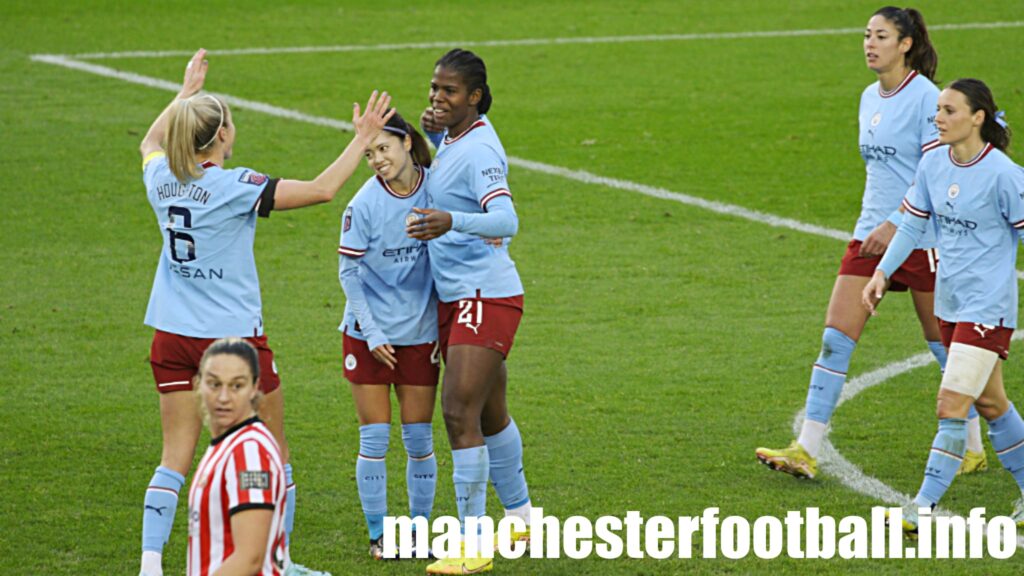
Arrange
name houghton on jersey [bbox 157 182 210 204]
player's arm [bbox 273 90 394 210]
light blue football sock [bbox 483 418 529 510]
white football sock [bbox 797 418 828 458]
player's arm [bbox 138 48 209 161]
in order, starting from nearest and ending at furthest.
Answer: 1. player's arm [bbox 273 90 394 210]
2. name houghton on jersey [bbox 157 182 210 204]
3. player's arm [bbox 138 48 209 161]
4. light blue football sock [bbox 483 418 529 510]
5. white football sock [bbox 797 418 828 458]

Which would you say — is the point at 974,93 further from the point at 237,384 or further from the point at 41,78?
the point at 41,78

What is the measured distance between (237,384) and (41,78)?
53.7 feet

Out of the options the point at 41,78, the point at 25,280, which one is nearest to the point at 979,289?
the point at 25,280

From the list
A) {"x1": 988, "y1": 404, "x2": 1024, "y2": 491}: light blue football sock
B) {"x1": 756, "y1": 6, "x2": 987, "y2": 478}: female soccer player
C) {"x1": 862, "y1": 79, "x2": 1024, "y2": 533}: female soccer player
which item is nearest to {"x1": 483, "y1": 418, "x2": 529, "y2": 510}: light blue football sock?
{"x1": 756, "y1": 6, "x2": 987, "y2": 478}: female soccer player

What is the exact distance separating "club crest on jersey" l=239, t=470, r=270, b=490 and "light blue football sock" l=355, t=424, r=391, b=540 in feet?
7.40

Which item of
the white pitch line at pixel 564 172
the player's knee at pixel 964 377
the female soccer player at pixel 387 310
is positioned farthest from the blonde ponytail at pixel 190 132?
the white pitch line at pixel 564 172

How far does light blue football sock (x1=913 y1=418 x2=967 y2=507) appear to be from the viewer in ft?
22.7

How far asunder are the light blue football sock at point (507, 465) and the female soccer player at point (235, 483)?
2242 millimetres

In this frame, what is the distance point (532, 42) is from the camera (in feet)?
75.8

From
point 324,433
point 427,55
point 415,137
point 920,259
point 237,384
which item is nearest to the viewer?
point 237,384

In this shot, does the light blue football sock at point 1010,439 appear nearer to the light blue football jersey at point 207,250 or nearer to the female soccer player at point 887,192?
the female soccer player at point 887,192

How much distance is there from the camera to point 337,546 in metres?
6.93

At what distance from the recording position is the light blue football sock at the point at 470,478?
6.50m

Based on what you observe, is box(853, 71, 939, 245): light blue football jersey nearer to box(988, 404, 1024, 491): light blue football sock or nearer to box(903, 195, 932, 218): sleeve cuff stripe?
box(903, 195, 932, 218): sleeve cuff stripe
